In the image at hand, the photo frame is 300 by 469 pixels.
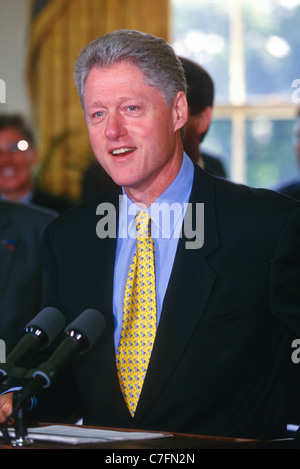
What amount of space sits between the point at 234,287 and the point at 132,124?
18.4 inches

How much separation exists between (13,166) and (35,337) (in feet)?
10.6

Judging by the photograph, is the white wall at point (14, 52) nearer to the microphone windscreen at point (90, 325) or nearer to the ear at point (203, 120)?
the ear at point (203, 120)

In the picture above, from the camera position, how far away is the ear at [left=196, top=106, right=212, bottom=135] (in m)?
2.26

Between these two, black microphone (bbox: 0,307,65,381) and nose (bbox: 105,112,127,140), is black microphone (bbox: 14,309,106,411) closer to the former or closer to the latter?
black microphone (bbox: 0,307,65,381)

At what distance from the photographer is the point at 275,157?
688cm

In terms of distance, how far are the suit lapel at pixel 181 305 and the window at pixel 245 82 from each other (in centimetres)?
520

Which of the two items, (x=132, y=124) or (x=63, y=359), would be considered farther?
(x=132, y=124)

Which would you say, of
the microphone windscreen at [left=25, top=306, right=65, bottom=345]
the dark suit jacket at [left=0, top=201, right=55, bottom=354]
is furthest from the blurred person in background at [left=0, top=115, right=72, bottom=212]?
the microphone windscreen at [left=25, top=306, right=65, bottom=345]

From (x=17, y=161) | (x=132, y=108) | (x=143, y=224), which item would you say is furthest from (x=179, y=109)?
(x=17, y=161)

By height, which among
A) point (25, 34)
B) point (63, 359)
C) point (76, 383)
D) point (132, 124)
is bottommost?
point (76, 383)

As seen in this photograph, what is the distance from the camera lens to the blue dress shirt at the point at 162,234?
1.74 meters

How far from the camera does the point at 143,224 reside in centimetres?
176
